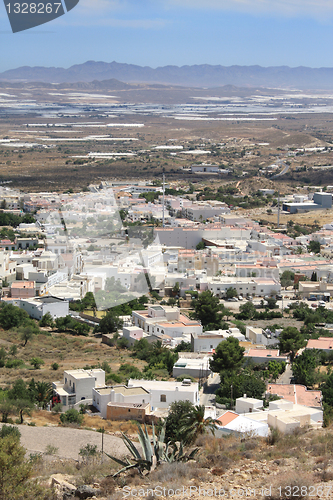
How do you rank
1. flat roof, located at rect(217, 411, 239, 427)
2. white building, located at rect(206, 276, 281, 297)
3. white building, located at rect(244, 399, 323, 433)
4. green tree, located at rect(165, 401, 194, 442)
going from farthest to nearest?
white building, located at rect(206, 276, 281, 297) → flat roof, located at rect(217, 411, 239, 427) → white building, located at rect(244, 399, 323, 433) → green tree, located at rect(165, 401, 194, 442)

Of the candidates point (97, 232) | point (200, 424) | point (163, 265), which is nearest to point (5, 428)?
point (200, 424)

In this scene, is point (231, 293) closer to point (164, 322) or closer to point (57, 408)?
point (164, 322)

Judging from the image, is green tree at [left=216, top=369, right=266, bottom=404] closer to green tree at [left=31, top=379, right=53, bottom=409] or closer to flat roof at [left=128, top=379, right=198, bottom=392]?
flat roof at [left=128, top=379, right=198, bottom=392]

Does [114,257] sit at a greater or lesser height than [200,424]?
greater

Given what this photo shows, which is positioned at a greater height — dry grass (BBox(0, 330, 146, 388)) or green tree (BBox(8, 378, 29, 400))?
green tree (BBox(8, 378, 29, 400))

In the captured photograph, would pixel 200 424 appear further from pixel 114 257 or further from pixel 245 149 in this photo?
pixel 245 149

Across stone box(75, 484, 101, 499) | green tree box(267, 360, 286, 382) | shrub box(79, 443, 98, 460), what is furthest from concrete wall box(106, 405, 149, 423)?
stone box(75, 484, 101, 499)

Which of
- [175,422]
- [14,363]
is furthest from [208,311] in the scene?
[175,422]
